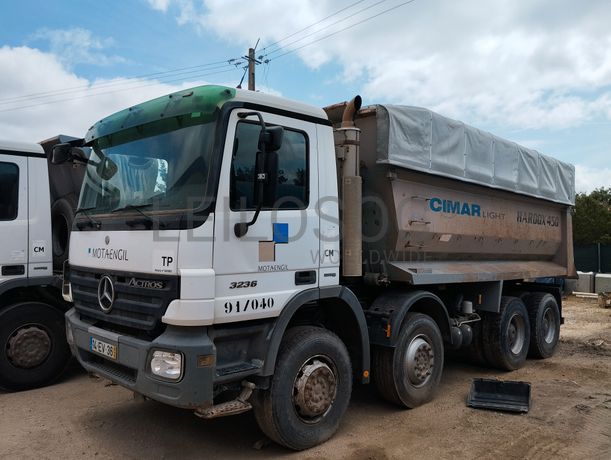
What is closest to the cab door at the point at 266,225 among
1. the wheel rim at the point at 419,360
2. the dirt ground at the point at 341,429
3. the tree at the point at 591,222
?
the dirt ground at the point at 341,429

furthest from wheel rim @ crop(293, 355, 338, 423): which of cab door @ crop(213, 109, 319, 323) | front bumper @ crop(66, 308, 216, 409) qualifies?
front bumper @ crop(66, 308, 216, 409)

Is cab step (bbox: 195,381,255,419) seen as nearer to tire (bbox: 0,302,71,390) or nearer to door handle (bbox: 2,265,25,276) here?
tire (bbox: 0,302,71,390)

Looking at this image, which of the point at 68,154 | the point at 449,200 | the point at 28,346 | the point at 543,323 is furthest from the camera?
the point at 543,323

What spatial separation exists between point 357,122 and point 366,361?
2449 mm

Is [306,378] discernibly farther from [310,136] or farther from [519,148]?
[519,148]

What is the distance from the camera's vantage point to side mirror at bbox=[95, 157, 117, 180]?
4.53 m

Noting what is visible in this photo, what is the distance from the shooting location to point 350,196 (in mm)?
4859

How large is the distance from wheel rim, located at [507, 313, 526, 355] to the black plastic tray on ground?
5.91ft

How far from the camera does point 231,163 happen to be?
150 inches

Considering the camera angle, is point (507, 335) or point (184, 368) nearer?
point (184, 368)

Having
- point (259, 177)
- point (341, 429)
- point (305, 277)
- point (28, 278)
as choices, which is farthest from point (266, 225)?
point (28, 278)

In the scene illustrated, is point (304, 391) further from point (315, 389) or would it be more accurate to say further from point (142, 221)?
point (142, 221)

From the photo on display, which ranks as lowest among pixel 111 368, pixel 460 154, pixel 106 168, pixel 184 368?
pixel 111 368

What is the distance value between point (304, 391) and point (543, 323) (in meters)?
5.57
